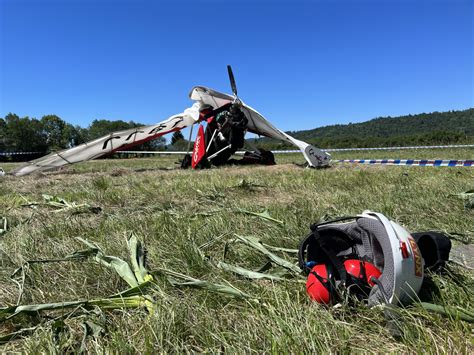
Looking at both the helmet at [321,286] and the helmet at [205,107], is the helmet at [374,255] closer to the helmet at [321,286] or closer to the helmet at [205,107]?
the helmet at [321,286]

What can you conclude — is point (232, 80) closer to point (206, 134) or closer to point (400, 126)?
point (206, 134)

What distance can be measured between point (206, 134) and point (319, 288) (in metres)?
8.62

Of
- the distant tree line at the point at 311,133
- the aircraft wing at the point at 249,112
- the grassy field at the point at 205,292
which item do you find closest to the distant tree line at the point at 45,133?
the distant tree line at the point at 311,133

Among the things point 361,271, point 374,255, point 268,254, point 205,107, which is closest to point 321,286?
point 361,271

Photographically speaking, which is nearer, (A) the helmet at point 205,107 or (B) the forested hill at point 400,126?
(A) the helmet at point 205,107

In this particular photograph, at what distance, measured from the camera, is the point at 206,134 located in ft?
32.0

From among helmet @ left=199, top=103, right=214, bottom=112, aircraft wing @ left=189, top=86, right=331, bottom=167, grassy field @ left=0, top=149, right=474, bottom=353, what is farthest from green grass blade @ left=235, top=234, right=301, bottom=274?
helmet @ left=199, top=103, right=214, bottom=112

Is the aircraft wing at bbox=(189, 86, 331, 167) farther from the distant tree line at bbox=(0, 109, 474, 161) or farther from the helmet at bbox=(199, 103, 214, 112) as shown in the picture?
the distant tree line at bbox=(0, 109, 474, 161)

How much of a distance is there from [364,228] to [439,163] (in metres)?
6.80

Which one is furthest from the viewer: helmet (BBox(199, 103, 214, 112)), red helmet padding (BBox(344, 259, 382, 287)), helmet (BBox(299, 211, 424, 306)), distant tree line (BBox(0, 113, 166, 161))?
distant tree line (BBox(0, 113, 166, 161))

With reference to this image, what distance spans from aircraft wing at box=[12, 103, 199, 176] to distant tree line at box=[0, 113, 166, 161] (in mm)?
34317

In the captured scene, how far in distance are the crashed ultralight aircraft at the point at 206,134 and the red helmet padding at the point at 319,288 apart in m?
7.28

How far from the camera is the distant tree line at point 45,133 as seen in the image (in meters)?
49.7

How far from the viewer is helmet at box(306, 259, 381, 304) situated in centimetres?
139
